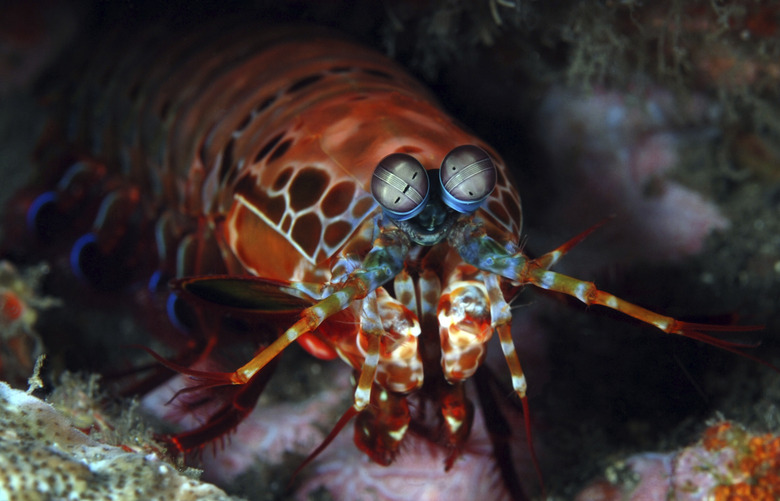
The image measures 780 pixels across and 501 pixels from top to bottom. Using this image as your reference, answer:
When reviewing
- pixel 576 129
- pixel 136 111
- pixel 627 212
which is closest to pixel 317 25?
pixel 136 111

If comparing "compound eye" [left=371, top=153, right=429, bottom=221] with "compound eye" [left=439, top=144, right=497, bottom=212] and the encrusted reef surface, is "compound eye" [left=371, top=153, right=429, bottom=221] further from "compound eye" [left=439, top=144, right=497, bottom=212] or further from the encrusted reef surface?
the encrusted reef surface

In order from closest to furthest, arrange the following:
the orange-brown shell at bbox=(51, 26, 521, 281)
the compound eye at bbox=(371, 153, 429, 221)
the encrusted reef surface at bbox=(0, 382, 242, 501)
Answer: the encrusted reef surface at bbox=(0, 382, 242, 501) → the compound eye at bbox=(371, 153, 429, 221) → the orange-brown shell at bbox=(51, 26, 521, 281)

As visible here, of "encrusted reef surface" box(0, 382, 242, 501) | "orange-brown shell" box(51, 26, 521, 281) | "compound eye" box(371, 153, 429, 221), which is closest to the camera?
"encrusted reef surface" box(0, 382, 242, 501)

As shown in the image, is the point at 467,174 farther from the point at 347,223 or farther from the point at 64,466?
the point at 64,466

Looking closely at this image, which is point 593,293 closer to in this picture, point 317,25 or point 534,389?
point 534,389

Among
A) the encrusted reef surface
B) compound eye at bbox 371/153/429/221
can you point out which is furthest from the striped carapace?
the encrusted reef surface

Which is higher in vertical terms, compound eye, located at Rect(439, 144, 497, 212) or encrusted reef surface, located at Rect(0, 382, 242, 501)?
compound eye, located at Rect(439, 144, 497, 212)
